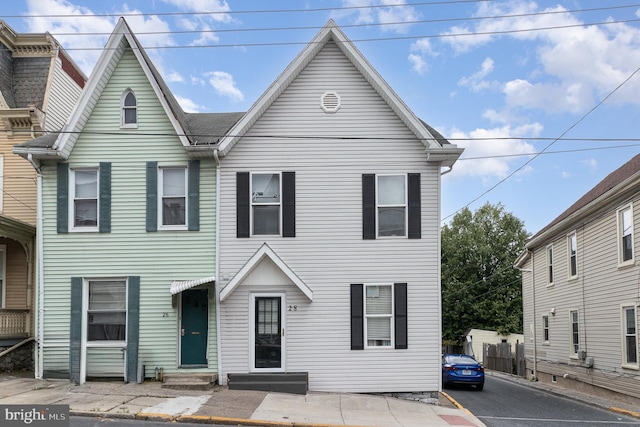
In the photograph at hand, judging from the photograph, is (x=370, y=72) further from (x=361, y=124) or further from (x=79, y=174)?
(x=79, y=174)

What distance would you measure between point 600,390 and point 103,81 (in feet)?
58.3

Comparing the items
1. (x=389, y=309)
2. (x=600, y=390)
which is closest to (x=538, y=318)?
(x=600, y=390)

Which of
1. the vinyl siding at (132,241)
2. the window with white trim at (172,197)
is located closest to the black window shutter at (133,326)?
the vinyl siding at (132,241)

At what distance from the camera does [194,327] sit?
16.2 metres

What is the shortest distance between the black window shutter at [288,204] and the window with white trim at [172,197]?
2.50 metres

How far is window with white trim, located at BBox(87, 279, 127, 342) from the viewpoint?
16125mm

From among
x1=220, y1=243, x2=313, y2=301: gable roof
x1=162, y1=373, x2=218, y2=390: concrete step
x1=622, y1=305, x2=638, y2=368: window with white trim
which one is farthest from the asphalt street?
x1=162, y1=373, x2=218, y2=390: concrete step

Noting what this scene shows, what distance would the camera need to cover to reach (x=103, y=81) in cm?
1639

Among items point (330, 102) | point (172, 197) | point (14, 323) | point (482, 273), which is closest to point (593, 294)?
point (330, 102)

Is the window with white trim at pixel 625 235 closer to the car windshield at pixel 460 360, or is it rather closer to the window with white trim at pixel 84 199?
the car windshield at pixel 460 360

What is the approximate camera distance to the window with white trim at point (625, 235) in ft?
60.6

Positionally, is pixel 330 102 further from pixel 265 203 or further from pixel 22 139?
pixel 22 139

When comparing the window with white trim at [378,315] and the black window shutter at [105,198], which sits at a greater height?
the black window shutter at [105,198]

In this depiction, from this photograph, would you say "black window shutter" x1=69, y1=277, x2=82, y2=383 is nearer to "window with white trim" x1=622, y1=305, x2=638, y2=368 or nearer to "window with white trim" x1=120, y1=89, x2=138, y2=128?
"window with white trim" x1=120, y1=89, x2=138, y2=128
